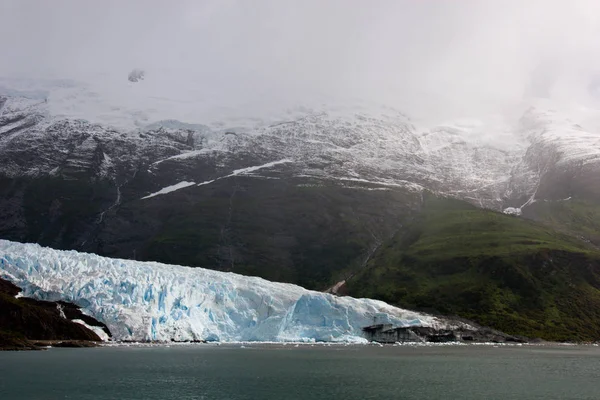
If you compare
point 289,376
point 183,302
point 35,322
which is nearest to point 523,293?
point 183,302

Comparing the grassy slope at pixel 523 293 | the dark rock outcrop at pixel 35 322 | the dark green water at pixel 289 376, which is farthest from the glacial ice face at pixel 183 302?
the grassy slope at pixel 523 293

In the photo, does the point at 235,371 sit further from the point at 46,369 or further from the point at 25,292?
the point at 25,292

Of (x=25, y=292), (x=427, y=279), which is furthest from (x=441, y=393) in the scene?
(x=427, y=279)

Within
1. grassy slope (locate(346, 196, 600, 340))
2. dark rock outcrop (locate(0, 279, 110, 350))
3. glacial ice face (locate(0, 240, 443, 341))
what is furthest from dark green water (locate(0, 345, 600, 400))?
grassy slope (locate(346, 196, 600, 340))

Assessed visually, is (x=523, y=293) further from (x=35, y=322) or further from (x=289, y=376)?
(x=35, y=322)

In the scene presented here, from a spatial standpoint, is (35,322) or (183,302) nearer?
(35,322)

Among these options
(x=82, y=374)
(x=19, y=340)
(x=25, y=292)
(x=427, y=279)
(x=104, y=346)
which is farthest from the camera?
(x=427, y=279)

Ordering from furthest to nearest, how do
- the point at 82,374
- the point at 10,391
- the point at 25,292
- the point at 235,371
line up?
1. the point at 25,292
2. the point at 235,371
3. the point at 82,374
4. the point at 10,391
